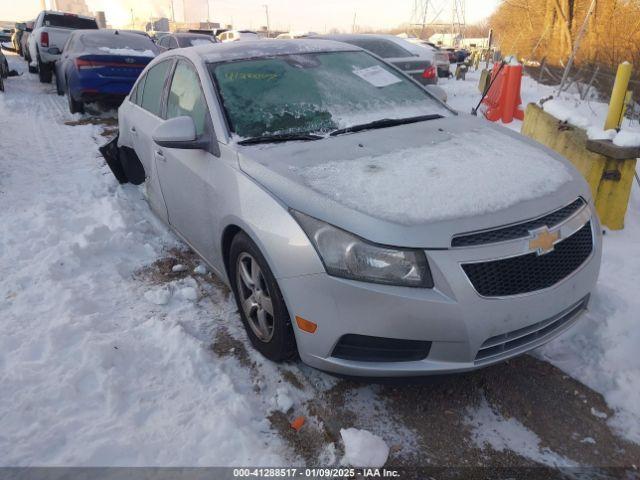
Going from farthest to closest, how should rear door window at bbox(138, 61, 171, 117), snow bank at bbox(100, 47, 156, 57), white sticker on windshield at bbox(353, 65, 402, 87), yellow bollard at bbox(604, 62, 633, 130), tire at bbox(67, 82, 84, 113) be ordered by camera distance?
tire at bbox(67, 82, 84, 113)
snow bank at bbox(100, 47, 156, 57)
yellow bollard at bbox(604, 62, 633, 130)
rear door window at bbox(138, 61, 171, 117)
white sticker on windshield at bbox(353, 65, 402, 87)

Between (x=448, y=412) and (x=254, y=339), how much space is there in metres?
1.09

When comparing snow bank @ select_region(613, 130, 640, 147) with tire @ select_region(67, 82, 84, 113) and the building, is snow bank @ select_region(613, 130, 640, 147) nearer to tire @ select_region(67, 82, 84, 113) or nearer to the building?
tire @ select_region(67, 82, 84, 113)

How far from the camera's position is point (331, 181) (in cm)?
232

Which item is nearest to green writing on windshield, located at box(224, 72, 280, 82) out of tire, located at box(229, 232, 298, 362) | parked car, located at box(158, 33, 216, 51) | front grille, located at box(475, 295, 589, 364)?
tire, located at box(229, 232, 298, 362)

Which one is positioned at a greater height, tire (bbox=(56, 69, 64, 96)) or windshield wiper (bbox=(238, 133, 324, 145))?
windshield wiper (bbox=(238, 133, 324, 145))

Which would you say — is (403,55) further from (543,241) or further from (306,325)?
(306,325)

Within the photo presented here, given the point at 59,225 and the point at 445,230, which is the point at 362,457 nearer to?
the point at 445,230

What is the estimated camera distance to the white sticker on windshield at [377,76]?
348 cm

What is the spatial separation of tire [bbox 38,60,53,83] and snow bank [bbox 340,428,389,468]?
49.2ft

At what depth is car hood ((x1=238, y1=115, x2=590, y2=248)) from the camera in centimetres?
206

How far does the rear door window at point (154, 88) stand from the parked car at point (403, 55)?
6.21 m

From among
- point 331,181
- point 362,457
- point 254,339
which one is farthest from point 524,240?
point 254,339

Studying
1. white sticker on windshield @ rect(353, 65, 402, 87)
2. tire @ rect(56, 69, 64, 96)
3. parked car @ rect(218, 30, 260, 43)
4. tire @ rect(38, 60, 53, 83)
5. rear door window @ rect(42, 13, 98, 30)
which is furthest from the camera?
parked car @ rect(218, 30, 260, 43)

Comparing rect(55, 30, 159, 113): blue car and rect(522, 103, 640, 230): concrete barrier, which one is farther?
rect(55, 30, 159, 113): blue car
